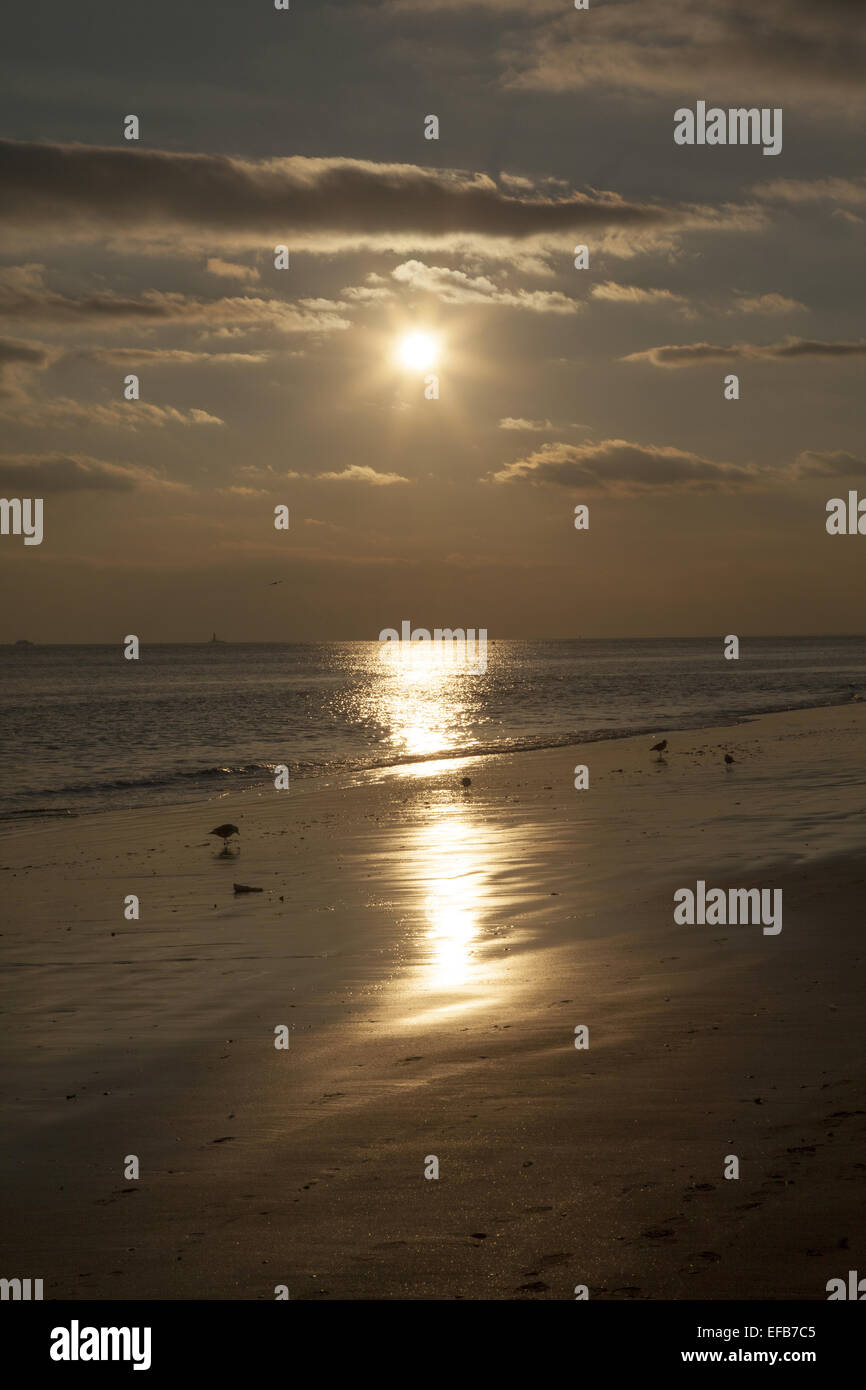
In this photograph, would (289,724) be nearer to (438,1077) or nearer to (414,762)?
(414,762)

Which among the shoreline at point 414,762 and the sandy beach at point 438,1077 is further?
the shoreline at point 414,762

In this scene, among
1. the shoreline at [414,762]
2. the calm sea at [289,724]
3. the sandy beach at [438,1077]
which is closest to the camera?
the sandy beach at [438,1077]

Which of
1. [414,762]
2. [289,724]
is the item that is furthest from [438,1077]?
[289,724]

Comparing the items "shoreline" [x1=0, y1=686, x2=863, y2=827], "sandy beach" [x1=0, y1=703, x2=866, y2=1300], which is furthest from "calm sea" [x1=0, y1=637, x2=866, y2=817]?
"sandy beach" [x1=0, y1=703, x2=866, y2=1300]

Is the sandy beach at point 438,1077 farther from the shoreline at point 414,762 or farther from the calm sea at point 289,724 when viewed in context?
the calm sea at point 289,724

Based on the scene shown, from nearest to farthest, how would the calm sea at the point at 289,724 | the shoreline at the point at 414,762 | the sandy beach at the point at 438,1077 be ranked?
the sandy beach at the point at 438,1077
the shoreline at the point at 414,762
the calm sea at the point at 289,724

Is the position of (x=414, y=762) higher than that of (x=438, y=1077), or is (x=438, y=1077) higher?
(x=414, y=762)

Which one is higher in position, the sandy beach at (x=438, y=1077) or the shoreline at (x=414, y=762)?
the shoreline at (x=414, y=762)

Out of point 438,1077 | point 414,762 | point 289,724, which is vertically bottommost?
point 438,1077

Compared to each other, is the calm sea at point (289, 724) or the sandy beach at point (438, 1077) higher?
the calm sea at point (289, 724)

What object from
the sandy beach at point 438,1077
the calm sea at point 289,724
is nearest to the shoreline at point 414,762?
the calm sea at point 289,724

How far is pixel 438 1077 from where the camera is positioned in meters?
8.23

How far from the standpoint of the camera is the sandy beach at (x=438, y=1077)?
5.64 meters
